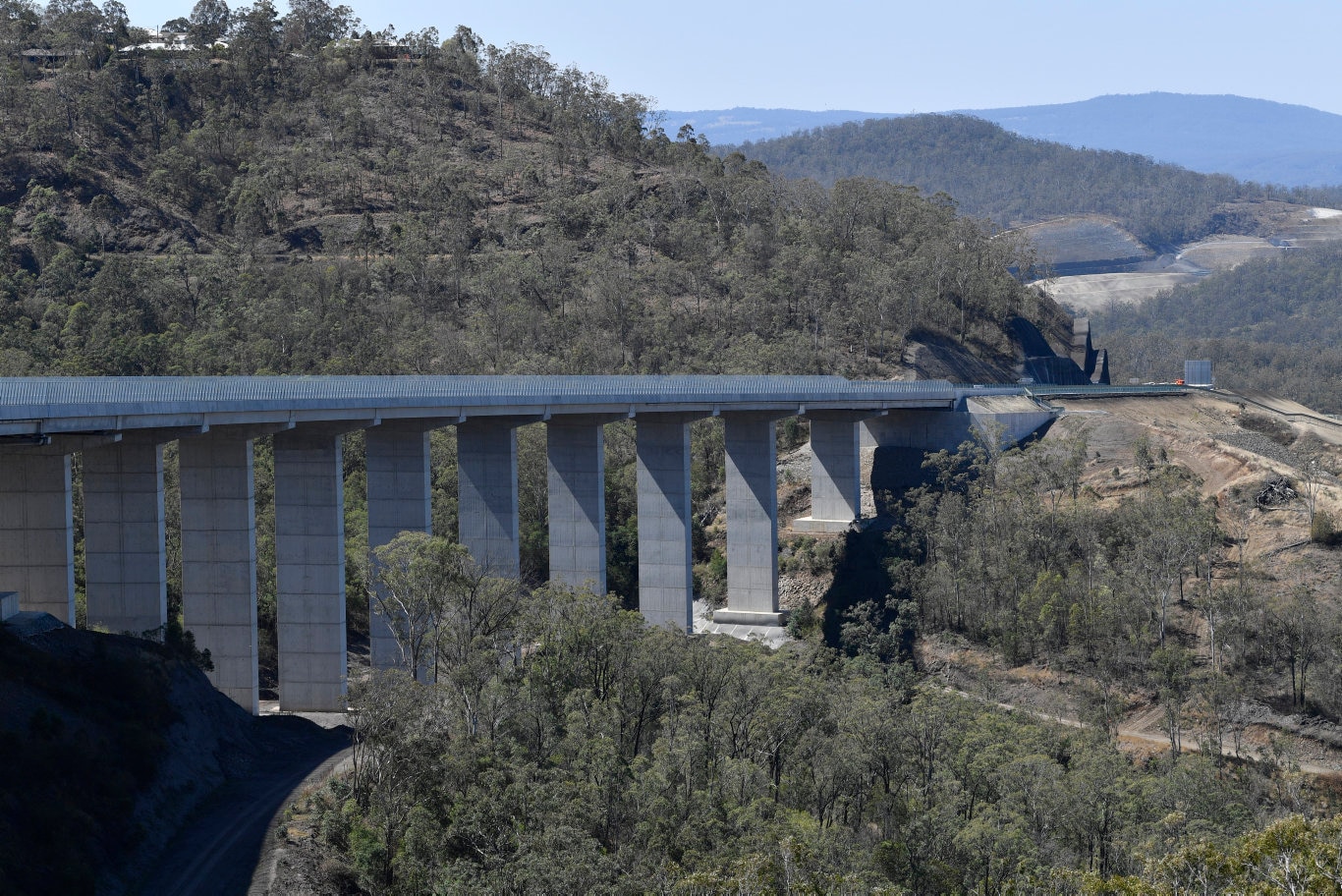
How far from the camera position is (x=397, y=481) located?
46281 millimetres

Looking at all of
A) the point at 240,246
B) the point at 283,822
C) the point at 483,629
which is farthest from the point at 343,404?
the point at 240,246

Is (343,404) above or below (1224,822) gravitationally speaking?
above

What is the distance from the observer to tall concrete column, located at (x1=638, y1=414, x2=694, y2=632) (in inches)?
2250

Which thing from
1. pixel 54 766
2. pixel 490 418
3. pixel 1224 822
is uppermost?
pixel 490 418

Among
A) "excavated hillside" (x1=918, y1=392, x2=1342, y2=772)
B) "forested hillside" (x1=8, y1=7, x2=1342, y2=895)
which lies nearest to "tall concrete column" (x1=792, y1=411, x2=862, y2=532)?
"forested hillside" (x1=8, y1=7, x2=1342, y2=895)

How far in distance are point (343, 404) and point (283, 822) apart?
14.1 meters

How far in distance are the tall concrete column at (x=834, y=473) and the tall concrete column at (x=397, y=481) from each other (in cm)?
2594

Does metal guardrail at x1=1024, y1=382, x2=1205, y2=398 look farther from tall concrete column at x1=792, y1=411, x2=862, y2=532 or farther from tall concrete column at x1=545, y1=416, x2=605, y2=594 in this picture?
tall concrete column at x1=545, y1=416, x2=605, y2=594

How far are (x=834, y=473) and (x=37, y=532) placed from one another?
4008 centimetres

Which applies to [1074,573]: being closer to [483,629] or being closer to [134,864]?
[483,629]

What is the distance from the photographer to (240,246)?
102m

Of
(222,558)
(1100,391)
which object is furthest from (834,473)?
(222,558)

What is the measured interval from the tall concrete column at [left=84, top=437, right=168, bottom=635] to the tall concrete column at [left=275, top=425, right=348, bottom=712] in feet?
16.6

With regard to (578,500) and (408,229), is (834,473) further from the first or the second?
(408,229)
